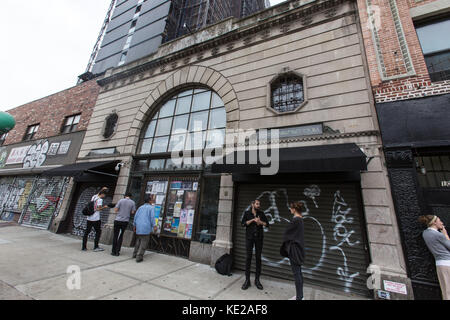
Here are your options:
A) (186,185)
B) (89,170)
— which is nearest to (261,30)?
(186,185)

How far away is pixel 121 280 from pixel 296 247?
393 cm

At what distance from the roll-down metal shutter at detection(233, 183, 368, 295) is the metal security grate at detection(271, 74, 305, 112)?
→ 9.14 ft

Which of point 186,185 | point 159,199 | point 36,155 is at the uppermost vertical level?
point 36,155

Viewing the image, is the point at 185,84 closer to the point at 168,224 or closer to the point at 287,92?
the point at 287,92

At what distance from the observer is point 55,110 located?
14188mm

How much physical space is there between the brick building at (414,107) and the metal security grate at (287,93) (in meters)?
2.02

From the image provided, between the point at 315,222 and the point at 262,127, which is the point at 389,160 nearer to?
the point at 315,222

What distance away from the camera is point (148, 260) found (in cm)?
610

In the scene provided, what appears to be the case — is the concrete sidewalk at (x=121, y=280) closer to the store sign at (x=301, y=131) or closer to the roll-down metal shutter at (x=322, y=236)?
the roll-down metal shutter at (x=322, y=236)

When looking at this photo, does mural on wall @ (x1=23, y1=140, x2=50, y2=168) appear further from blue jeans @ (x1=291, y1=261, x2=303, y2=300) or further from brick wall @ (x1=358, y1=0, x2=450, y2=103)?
brick wall @ (x1=358, y1=0, x2=450, y2=103)

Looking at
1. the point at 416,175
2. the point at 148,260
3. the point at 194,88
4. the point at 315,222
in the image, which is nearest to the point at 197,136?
the point at 194,88

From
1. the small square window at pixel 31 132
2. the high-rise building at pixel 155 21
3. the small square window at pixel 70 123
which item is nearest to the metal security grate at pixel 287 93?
the small square window at pixel 70 123

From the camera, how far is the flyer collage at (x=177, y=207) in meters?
7.00

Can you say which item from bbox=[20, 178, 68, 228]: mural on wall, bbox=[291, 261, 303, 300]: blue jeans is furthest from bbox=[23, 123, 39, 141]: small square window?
bbox=[291, 261, 303, 300]: blue jeans
